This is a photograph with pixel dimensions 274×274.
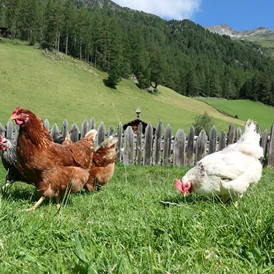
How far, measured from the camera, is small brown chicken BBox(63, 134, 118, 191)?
631 centimetres

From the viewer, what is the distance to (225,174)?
12.8 feet

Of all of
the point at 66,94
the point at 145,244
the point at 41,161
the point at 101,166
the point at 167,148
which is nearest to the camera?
the point at 145,244

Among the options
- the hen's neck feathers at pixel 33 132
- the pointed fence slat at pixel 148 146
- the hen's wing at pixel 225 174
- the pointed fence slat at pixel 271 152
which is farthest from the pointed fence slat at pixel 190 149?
the hen's neck feathers at pixel 33 132

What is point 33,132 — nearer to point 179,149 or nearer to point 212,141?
point 179,149

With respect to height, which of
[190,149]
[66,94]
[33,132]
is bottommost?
[190,149]

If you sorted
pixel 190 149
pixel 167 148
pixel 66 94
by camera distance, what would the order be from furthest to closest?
pixel 66 94 < pixel 167 148 < pixel 190 149

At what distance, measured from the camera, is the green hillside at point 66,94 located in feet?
128

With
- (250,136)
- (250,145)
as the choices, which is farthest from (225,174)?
(250,136)

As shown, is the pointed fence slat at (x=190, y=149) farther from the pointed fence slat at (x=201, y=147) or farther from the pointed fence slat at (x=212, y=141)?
the pointed fence slat at (x=212, y=141)

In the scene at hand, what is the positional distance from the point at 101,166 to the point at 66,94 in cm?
4256

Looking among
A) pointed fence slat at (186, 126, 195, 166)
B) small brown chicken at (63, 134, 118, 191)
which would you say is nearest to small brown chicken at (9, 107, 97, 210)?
small brown chicken at (63, 134, 118, 191)

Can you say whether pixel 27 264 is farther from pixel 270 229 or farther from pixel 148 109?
pixel 148 109

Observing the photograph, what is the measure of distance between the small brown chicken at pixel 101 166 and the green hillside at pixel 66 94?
2607cm

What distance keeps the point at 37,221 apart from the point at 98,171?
11.9 feet
